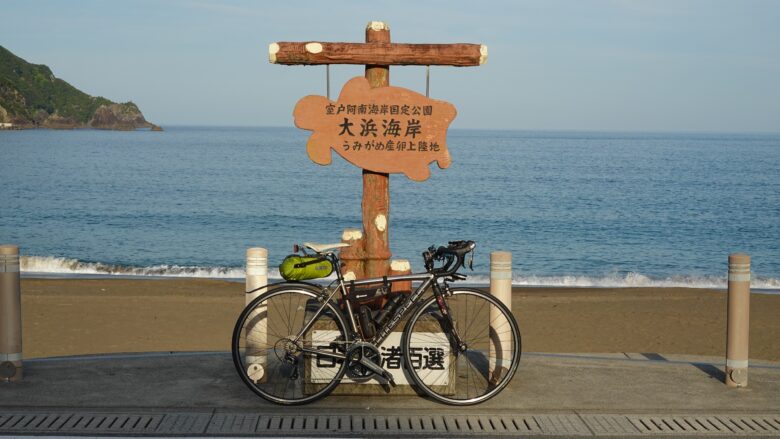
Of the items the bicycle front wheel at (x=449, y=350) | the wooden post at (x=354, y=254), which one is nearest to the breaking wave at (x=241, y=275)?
the wooden post at (x=354, y=254)

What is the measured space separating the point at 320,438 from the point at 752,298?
42.9ft

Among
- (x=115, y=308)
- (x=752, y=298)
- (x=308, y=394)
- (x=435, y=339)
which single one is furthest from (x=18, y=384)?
(x=752, y=298)

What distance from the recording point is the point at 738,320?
695 centimetres

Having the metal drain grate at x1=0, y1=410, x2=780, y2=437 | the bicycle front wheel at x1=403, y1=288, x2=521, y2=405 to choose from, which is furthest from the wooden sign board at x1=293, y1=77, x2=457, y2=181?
the metal drain grate at x1=0, y1=410, x2=780, y2=437

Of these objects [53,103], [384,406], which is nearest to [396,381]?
[384,406]

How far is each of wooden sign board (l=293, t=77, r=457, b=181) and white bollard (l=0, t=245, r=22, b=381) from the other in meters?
2.38

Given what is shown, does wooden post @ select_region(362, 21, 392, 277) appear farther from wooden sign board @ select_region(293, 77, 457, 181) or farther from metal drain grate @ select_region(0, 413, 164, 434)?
metal drain grate @ select_region(0, 413, 164, 434)

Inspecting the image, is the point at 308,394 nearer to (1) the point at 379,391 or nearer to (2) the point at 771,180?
(1) the point at 379,391

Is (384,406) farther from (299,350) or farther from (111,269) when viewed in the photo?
(111,269)

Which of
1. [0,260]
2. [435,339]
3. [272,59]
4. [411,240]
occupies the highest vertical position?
[272,59]

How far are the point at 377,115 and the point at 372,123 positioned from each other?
0.25 feet

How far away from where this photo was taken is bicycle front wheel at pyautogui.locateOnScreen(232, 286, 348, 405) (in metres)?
6.48

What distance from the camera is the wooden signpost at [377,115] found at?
7.34 meters

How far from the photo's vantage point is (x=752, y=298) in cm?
1683
